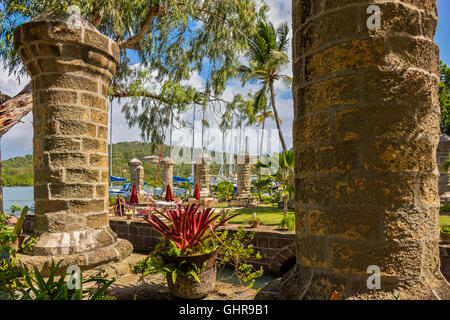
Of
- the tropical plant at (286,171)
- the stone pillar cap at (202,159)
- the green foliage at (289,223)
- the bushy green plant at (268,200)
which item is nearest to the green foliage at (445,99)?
the bushy green plant at (268,200)

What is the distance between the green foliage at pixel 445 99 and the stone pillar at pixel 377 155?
25559 mm

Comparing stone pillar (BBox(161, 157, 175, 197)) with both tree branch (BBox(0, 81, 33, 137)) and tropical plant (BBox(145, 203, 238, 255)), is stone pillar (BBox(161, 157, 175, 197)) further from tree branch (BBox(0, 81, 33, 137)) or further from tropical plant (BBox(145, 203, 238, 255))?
tropical plant (BBox(145, 203, 238, 255))

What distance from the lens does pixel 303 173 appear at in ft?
6.04

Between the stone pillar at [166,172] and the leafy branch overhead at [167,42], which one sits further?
the stone pillar at [166,172]

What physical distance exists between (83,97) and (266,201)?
14376 millimetres

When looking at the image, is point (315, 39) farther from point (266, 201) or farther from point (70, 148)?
point (266, 201)

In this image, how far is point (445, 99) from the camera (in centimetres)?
2316

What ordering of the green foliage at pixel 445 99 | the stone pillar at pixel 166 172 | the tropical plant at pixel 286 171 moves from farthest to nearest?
the green foliage at pixel 445 99 < the stone pillar at pixel 166 172 < the tropical plant at pixel 286 171

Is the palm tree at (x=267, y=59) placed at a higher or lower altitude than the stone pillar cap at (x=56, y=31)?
higher

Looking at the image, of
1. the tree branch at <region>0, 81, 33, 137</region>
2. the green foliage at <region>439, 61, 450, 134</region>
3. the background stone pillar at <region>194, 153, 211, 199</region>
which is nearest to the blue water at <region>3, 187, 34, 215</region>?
the tree branch at <region>0, 81, 33, 137</region>

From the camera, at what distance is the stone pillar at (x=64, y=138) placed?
3119 mm

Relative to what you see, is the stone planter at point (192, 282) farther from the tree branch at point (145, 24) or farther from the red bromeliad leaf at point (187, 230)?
the tree branch at point (145, 24)

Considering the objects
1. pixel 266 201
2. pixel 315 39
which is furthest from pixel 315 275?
pixel 266 201

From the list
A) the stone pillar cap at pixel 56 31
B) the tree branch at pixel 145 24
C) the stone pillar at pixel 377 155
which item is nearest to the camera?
the stone pillar at pixel 377 155
